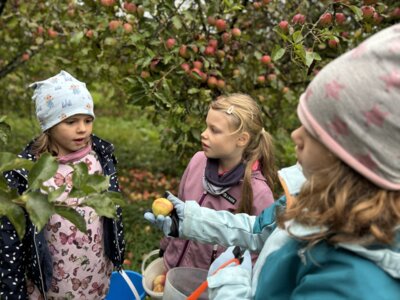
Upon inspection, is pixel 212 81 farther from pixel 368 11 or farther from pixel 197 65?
pixel 368 11

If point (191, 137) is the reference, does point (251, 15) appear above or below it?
above

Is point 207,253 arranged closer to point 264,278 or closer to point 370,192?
point 264,278

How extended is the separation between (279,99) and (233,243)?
247cm

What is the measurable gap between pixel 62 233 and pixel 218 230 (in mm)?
691

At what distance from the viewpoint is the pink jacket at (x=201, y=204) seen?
1.87m

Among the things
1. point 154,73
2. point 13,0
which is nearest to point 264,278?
point 154,73

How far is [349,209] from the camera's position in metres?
0.93

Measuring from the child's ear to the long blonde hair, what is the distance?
0.01 m

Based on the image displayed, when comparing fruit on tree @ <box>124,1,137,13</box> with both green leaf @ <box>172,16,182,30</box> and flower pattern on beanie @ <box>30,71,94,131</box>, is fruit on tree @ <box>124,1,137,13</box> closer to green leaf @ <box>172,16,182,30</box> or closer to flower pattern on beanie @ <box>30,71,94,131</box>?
green leaf @ <box>172,16,182,30</box>

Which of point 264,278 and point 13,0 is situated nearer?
point 264,278

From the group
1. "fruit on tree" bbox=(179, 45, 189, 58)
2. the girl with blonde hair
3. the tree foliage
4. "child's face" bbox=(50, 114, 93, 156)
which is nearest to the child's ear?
the girl with blonde hair

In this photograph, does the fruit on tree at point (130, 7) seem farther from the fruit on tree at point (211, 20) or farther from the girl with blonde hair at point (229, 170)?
the girl with blonde hair at point (229, 170)

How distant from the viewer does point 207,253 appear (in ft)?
6.24

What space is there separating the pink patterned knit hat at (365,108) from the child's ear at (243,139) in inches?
38.3
